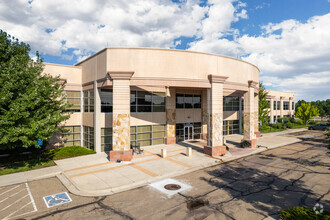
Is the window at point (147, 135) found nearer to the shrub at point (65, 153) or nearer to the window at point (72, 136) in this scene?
the shrub at point (65, 153)

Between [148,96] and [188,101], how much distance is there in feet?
21.5

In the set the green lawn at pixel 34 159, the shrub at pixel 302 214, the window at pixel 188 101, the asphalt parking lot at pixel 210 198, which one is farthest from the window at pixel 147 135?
the shrub at pixel 302 214

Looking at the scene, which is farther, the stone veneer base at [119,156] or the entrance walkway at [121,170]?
the stone veneer base at [119,156]

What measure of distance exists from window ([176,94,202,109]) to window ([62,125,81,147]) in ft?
44.1

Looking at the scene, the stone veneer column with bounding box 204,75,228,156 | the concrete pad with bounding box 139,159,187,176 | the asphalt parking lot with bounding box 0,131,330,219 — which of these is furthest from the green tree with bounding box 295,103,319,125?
the concrete pad with bounding box 139,159,187,176

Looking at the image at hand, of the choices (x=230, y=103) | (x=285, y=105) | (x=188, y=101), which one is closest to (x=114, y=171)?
(x=188, y=101)

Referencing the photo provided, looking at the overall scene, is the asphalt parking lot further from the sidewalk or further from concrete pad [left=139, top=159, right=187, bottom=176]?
concrete pad [left=139, top=159, right=187, bottom=176]

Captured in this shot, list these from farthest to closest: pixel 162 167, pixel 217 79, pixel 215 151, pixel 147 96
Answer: pixel 147 96 < pixel 217 79 < pixel 215 151 < pixel 162 167

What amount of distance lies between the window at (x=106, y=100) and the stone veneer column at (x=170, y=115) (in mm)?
7431

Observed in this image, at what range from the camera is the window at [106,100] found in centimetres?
2119

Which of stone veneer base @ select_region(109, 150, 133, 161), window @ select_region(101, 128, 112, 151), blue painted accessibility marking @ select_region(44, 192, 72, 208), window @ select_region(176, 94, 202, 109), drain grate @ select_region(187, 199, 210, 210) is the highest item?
window @ select_region(176, 94, 202, 109)

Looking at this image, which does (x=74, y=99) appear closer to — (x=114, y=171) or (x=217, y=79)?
(x=114, y=171)

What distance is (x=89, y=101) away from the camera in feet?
73.4

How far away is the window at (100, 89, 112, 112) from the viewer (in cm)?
2119
